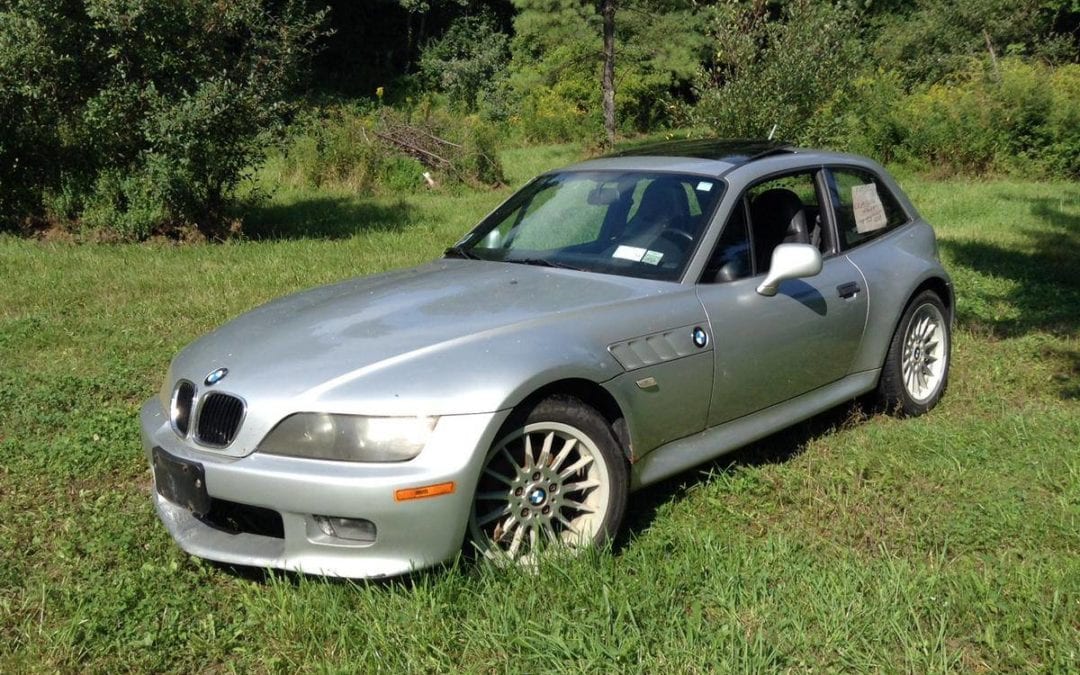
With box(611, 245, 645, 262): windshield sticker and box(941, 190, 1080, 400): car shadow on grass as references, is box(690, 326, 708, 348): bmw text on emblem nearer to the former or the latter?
box(611, 245, 645, 262): windshield sticker

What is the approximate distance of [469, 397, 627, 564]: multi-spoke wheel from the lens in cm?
319

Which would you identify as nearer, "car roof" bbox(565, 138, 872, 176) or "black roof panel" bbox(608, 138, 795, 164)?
"car roof" bbox(565, 138, 872, 176)

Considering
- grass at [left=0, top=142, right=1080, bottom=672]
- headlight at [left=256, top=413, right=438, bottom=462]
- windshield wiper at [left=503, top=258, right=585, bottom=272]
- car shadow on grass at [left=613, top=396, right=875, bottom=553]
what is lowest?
car shadow on grass at [left=613, top=396, right=875, bottom=553]

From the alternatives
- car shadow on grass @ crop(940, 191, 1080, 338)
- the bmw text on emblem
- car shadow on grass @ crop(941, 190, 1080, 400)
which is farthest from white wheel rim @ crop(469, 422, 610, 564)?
car shadow on grass @ crop(940, 191, 1080, 338)

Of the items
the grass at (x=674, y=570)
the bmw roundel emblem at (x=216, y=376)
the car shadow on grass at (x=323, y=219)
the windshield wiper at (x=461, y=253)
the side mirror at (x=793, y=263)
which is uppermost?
the side mirror at (x=793, y=263)

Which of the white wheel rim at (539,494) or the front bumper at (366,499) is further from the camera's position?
the white wheel rim at (539,494)

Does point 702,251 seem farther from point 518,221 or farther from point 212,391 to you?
point 212,391

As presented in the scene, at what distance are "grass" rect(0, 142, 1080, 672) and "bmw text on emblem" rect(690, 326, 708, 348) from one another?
0.68 metres

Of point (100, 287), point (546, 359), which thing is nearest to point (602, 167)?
point (546, 359)

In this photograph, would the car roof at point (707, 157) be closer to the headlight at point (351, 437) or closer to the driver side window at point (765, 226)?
the driver side window at point (765, 226)

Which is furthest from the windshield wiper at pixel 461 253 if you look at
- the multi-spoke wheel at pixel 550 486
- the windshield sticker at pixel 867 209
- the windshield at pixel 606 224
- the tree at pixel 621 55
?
the tree at pixel 621 55

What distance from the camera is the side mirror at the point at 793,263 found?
3.94m

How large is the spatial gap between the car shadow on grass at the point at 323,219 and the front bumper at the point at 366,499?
341 inches

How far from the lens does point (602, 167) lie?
4750 mm
